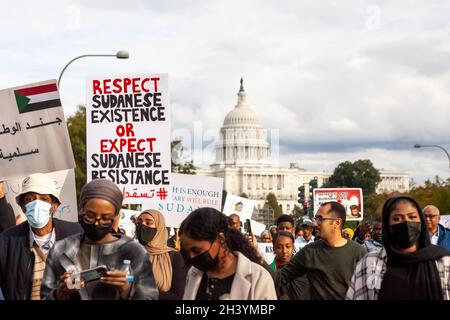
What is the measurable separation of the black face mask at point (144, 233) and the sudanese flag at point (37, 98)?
238 centimetres

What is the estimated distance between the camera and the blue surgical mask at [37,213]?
686cm

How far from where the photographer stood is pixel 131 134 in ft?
38.1

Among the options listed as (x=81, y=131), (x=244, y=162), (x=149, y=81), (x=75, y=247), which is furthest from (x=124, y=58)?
(x=244, y=162)

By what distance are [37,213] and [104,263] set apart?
4.72ft

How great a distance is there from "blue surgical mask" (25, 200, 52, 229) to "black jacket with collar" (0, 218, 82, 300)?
12cm

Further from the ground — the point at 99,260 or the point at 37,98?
the point at 37,98

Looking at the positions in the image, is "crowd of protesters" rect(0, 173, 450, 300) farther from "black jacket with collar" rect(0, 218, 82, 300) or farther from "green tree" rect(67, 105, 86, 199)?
"green tree" rect(67, 105, 86, 199)

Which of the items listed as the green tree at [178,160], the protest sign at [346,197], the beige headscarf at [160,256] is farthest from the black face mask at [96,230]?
the green tree at [178,160]

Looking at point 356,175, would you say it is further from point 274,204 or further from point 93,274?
point 93,274

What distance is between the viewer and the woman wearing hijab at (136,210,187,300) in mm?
7746

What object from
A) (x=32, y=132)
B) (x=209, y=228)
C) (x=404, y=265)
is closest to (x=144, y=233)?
(x=32, y=132)

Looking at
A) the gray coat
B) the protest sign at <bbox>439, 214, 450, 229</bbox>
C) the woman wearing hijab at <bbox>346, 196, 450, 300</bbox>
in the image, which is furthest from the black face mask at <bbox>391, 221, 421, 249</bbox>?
the protest sign at <bbox>439, 214, 450, 229</bbox>

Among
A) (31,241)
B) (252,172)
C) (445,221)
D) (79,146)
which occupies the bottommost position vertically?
(31,241)
